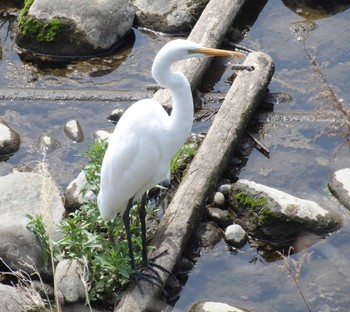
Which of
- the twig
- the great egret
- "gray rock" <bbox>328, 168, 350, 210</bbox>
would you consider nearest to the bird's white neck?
the great egret

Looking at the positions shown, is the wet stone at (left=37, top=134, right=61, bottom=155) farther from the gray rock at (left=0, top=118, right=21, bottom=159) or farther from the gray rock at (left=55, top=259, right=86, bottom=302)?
the gray rock at (left=55, top=259, right=86, bottom=302)

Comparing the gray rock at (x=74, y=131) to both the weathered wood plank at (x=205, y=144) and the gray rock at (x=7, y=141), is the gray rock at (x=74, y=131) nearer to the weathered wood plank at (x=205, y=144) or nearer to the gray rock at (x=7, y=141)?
the gray rock at (x=7, y=141)

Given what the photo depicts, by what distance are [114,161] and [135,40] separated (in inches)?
136

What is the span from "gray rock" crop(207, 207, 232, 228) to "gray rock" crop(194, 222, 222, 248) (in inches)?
1.7

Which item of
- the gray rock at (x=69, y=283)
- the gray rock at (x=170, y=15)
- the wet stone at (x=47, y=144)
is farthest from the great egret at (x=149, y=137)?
the gray rock at (x=170, y=15)

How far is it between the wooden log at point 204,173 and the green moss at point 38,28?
6.43ft

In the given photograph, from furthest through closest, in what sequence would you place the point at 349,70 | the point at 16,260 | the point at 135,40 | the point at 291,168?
the point at 135,40, the point at 349,70, the point at 291,168, the point at 16,260

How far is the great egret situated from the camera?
5.16m

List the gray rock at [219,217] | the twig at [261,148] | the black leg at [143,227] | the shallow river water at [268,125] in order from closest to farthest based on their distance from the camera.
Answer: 1. the black leg at [143,227]
2. the shallow river water at [268,125]
3. the gray rock at [219,217]
4. the twig at [261,148]

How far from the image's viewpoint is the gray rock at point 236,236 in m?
6.04

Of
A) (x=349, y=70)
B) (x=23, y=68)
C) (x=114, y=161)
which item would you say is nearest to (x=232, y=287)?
(x=114, y=161)

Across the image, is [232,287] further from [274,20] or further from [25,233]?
[274,20]

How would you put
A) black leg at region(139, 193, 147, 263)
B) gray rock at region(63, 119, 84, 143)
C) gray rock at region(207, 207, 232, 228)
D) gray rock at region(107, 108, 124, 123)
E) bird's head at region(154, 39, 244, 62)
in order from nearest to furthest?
bird's head at region(154, 39, 244, 62) < black leg at region(139, 193, 147, 263) < gray rock at region(207, 207, 232, 228) < gray rock at region(63, 119, 84, 143) < gray rock at region(107, 108, 124, 123)

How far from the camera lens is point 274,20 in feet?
28.3
